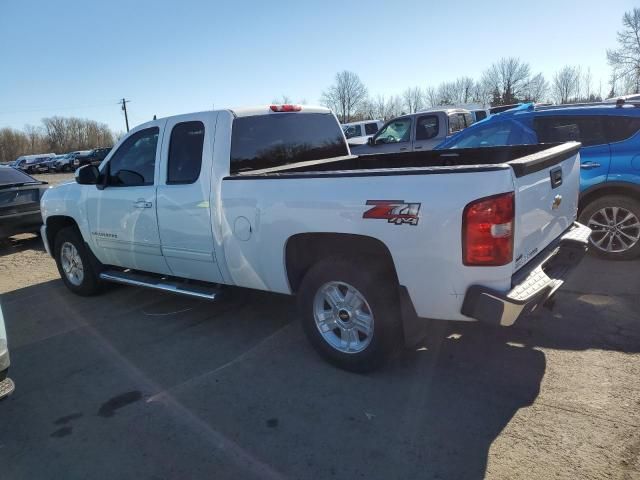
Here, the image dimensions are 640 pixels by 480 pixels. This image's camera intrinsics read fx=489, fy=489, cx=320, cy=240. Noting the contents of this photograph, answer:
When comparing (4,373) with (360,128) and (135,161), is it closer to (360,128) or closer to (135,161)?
(135,161)

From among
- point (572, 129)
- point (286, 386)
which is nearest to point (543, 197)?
point (286, 386)

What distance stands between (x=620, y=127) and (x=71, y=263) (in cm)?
666

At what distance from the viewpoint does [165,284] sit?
4.78 m

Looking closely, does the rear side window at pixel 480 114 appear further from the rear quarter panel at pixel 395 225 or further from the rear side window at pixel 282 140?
the rear quarter panel at pixel 395 225

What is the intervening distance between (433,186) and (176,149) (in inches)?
105

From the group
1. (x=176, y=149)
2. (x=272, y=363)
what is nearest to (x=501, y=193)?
(x=272, y=363)

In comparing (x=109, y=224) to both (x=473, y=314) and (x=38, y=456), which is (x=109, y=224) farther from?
(x=473, y=314)

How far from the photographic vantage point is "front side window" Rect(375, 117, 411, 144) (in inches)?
480

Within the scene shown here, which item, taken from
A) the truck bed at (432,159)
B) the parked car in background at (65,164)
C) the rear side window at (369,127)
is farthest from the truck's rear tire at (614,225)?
the parked car in background at (65,164)

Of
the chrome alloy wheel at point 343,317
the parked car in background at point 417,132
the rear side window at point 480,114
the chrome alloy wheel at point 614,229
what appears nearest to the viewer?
the chrome alloy wheel at point 343,317

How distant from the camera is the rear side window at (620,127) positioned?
17.8 ft

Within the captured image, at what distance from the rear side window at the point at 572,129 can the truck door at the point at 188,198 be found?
4.16 m

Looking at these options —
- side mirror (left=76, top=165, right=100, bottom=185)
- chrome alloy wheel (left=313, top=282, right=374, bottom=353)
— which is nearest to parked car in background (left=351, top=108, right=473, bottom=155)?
side mirror (left=76, top=165, right=100, bottom=185)

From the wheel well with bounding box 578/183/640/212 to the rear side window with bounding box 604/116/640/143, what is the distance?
53 centimetres
